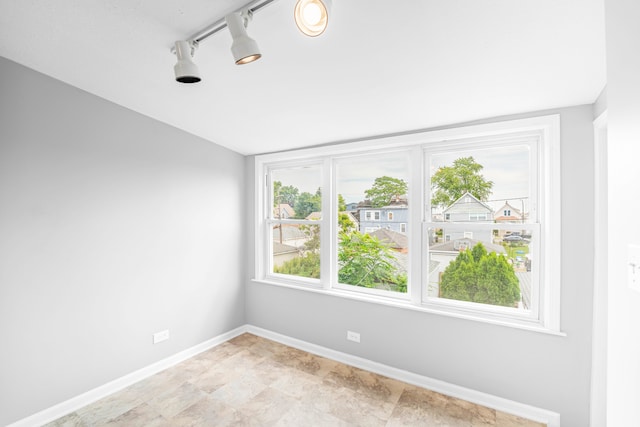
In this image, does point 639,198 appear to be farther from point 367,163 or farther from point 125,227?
point 125,227

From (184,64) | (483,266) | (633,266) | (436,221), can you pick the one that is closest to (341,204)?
(436,221)

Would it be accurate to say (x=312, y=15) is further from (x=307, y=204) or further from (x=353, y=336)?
(x=353, y=336)

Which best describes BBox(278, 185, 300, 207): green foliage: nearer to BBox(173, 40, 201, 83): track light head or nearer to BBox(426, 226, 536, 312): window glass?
BBox(426, 226, 536, 312): window glass

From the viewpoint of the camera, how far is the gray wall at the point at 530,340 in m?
1.92

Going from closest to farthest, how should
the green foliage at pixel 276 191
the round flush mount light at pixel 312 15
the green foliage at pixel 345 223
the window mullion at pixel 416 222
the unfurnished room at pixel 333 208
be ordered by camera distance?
the round flush mount light at pixel 312 15
the unfurnished room at pixel 333 208
the window mullion at pixel 416 222
the green foliage at pixel 345 223
the green foliage at pixel 276 191

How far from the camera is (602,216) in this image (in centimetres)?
182

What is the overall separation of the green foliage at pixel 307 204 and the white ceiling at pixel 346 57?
1010 mm

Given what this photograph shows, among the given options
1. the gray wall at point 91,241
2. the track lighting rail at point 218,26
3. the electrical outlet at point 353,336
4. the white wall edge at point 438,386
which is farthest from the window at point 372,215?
the track lighting rail at point 218,26

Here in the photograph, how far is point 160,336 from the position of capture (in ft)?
9.07

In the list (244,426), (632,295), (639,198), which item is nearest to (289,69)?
(639,198)

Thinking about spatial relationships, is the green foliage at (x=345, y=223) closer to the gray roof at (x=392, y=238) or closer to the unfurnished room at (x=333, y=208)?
the unfurnished room at (x=333, y=208)

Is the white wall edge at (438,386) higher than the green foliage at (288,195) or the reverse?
the reverse

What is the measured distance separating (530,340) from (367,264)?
4.64ft

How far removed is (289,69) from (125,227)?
1.97 metres
